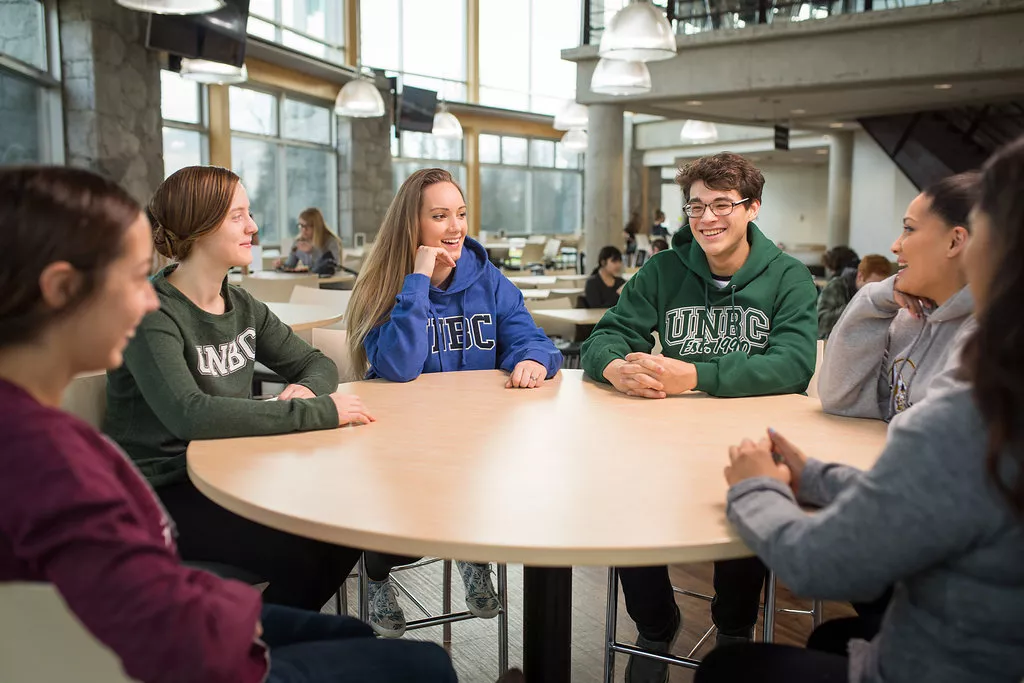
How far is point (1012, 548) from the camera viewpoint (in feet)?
3.05

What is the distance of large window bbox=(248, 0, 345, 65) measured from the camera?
1145cm

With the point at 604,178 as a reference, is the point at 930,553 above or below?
below

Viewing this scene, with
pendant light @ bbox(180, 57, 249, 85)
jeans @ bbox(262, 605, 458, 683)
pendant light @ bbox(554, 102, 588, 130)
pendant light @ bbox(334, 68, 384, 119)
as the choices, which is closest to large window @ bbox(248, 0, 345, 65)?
pendant light @ bbox(334, 68, 384, 119)

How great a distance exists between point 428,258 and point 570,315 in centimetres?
288

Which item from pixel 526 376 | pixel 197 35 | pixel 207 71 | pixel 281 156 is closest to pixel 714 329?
pixel 526 376

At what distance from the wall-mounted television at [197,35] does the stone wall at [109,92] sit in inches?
11.2

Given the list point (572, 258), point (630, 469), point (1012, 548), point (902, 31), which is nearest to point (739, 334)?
point (630, 469)

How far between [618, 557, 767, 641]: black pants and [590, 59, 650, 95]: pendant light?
217 inches

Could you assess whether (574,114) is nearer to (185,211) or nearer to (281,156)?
(281,156)

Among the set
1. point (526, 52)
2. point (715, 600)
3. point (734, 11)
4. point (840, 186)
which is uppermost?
point (526, 52)

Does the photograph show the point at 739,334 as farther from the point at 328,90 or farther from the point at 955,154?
the point at 328,90

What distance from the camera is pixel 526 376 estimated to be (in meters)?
2.20

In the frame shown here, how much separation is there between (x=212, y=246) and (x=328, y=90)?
11425mm

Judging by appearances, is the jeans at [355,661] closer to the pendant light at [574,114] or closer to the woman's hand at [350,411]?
the woman's hand at [350,411]
